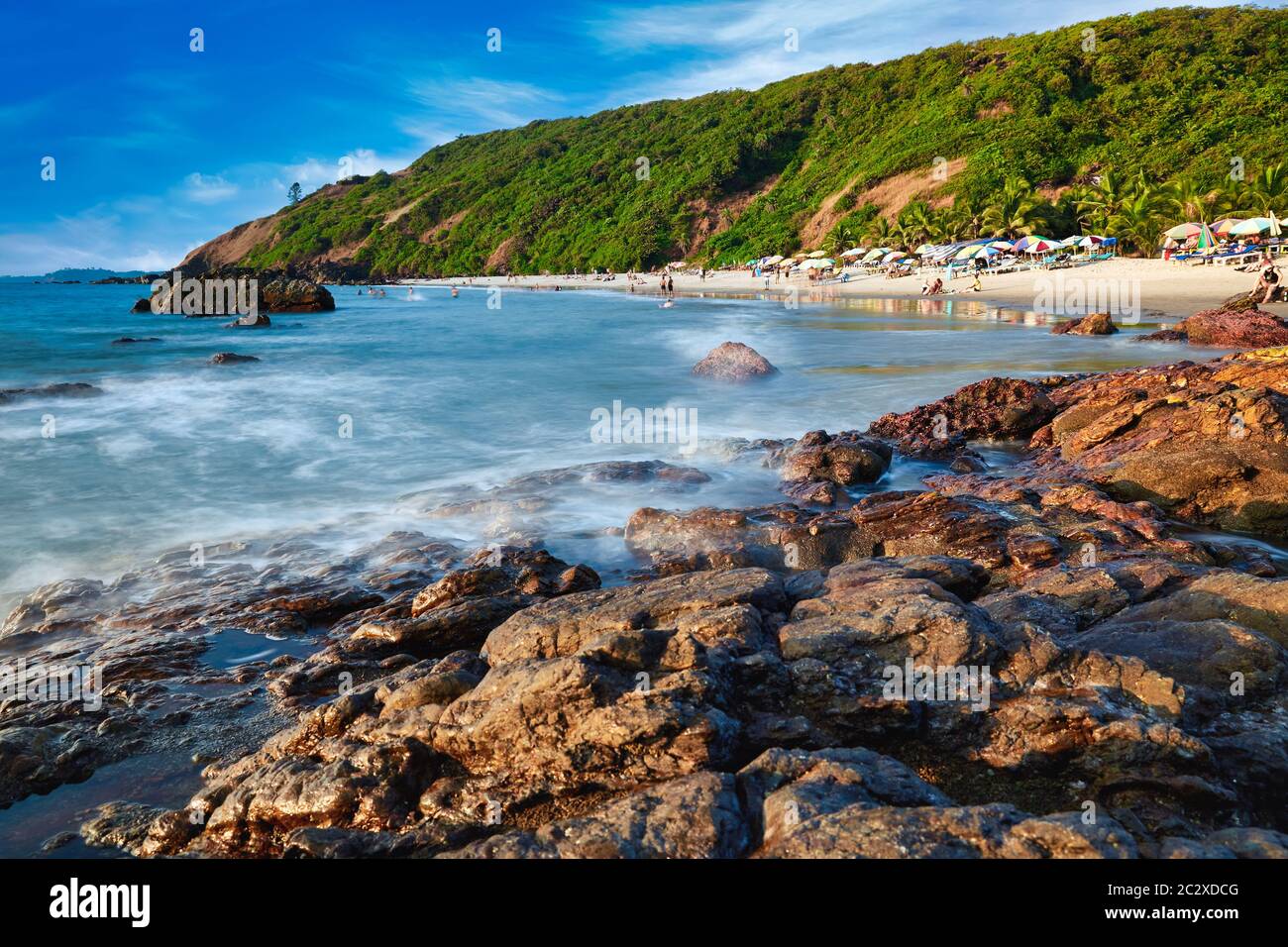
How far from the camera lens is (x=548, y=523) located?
10164 millimetres

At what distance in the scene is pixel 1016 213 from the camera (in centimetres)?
5228

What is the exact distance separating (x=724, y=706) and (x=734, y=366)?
1830cm

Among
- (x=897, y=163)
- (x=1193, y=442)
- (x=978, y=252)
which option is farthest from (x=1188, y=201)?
(x=1193, y=442)

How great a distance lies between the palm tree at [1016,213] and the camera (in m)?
51.5

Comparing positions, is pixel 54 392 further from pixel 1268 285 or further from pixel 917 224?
pixel 917 224

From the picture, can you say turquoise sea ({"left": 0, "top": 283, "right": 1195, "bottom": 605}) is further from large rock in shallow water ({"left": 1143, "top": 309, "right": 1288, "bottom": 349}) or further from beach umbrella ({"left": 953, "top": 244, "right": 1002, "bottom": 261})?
beach umbrella ({"left": 953, "top": 244, "right": 1002, "bottom": 261})

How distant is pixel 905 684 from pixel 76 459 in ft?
53.0

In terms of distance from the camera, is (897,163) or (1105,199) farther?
(897,163)

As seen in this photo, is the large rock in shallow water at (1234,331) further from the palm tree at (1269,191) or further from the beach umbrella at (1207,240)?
the palm tree at (1269,191)

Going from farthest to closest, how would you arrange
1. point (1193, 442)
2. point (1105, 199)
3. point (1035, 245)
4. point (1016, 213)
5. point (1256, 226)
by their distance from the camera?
point (1016, 213)
point (1105, 199)
point (1035, 245)
point (1256, 226)
point (1193, 442)

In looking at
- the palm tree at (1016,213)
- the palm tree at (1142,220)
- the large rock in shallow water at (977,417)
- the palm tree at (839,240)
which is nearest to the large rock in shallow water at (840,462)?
the large rock in shallow water at (977,417)
